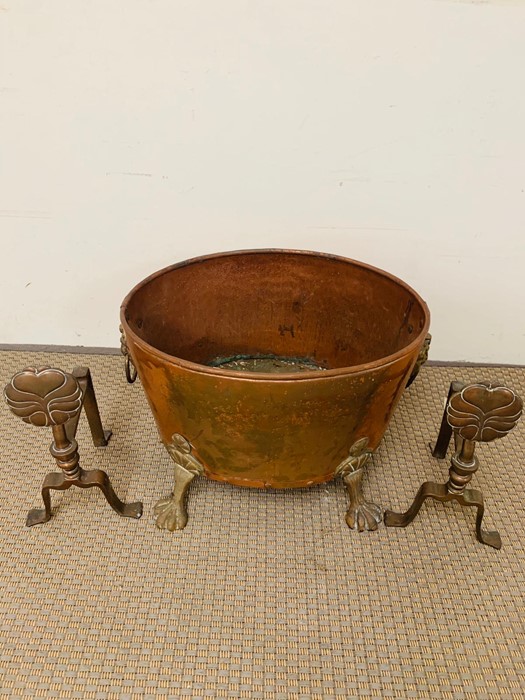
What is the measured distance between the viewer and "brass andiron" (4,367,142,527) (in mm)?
919

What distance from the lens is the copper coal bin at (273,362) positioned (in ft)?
2.93

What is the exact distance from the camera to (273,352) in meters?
1.47

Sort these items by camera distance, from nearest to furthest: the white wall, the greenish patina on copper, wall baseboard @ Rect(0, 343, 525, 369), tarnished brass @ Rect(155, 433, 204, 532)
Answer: tarnished brass @ Rect(155, 433, 204, 532), the white wall, the greenish patina on copper, wall baseboard @ Rect(0, 343, 525, 369)

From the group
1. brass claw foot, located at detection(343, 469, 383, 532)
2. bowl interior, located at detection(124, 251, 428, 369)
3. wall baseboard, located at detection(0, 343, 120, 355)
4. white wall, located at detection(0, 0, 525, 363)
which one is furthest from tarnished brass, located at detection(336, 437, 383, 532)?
wall baseboard, located at detection(0, 343, 120, 355)

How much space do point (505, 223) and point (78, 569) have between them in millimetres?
1341

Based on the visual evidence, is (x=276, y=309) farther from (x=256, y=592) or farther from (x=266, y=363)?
(x=256, y=592)

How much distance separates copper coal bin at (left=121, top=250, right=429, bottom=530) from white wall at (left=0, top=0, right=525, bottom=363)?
20cm

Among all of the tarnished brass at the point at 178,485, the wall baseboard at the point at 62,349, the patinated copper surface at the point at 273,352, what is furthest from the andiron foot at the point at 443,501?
the wall baseboard at the point at 62,349

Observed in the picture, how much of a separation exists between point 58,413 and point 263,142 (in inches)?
32.7

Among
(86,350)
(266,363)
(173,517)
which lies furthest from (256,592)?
(86,350)

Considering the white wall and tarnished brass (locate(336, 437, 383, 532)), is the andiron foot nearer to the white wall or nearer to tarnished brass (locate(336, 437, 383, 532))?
tarnished brass (locate(336, 437, 383, 532))

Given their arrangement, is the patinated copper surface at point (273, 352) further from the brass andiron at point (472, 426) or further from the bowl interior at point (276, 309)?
the brass andiron at point (472, 426)

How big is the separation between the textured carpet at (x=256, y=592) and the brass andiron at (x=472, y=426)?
0.35 ft

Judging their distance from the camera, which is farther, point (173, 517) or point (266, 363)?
point (266, 363)
